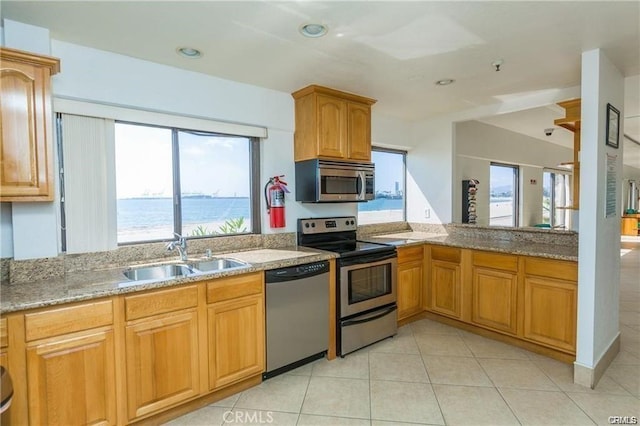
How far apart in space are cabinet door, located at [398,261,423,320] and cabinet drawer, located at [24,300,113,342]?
2.58 metres

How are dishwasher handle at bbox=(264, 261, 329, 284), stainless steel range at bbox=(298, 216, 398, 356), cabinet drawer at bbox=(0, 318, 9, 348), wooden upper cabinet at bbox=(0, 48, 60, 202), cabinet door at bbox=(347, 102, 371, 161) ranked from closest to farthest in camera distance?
cabinet drawer at bbox=(0, 318, 9, 348), wooden upper cabinet at bbox=(0, 48, 60, 202), dishwasher handle at bbox=(264, 261, 329, 284), stainless steel range at bbox=(298, 216, 398, 356), cabinet door at bbox=(347, 102, 371, 161)

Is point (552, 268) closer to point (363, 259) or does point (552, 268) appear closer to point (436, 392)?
point (436, 392)

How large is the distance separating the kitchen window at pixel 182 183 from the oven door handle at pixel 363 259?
921 millimetres

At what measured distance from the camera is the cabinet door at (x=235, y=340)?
226 centimetres

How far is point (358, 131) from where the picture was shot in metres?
3.44

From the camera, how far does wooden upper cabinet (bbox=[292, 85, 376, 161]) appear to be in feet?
10.3

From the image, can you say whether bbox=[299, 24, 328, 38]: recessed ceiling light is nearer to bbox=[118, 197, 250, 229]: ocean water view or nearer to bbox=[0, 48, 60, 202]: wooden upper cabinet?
bbox=[0, 48, 60, 202]: wooden upper cabinet

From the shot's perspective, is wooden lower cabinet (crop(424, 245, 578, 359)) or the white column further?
wooden lower cabinet (crop(424, 245, 578, 359))

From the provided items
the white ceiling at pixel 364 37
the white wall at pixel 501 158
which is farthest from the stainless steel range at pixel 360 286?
the white wall at pixel 501 158

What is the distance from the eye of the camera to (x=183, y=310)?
6.97 ft

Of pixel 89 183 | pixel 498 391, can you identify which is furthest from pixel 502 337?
pixel 89 183

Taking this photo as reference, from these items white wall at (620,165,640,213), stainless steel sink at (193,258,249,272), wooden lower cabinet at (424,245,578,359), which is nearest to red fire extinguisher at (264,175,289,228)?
stainless steel sink at (193,258,249,272)

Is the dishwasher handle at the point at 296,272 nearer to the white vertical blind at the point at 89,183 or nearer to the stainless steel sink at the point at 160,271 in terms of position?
the stainless steel sink at the point at 160,271

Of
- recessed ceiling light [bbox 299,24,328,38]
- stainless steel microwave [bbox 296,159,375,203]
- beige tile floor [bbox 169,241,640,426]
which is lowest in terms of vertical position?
beige tile floor [bbox 169,241,640,426]
